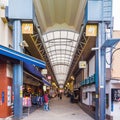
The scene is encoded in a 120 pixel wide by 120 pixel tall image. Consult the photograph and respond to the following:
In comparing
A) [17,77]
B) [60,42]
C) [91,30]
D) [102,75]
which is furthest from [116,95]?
[60,42]

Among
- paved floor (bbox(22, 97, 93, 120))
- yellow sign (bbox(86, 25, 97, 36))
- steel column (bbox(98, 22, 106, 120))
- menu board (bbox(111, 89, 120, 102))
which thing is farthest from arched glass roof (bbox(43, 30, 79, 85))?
menu board (bbox(111, 89, 120, 102))

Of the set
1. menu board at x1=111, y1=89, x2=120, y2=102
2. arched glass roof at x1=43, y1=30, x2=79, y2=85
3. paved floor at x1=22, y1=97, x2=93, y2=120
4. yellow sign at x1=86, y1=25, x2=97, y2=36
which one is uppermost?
arched glass roof at x1=43, y1=30, x2=79, y2=85

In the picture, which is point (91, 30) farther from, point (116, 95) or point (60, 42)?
point (60, 42)

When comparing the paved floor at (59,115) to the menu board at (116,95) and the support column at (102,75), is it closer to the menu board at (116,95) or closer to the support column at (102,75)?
the support column at (102,75)

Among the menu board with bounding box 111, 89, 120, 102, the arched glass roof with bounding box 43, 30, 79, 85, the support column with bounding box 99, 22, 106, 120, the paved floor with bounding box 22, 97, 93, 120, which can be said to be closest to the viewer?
the menu board with bounding box 111, 89, 120, 102

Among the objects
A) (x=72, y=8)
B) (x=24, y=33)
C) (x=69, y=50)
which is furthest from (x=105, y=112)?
(x=69, y=50)

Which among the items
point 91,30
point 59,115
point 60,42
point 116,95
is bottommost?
point 59,115

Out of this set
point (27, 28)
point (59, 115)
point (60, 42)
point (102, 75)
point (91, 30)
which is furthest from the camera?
point (60, 42)

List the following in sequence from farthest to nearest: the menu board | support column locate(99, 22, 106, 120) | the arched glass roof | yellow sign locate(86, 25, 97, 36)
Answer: the arched glass roof, yellow sign locate(86, 25, 97, 36), support column locate(99, 22, 106, 120), the menu board

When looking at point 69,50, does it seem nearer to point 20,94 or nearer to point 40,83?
point 40,83

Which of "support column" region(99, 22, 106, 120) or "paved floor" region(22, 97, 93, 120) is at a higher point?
"support column" region(99, 22, 106, 120)

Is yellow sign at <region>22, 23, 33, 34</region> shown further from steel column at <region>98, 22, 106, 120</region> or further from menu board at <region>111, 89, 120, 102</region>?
menu board at <region>111, 89, 120, 102</region>

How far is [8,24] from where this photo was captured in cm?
2106

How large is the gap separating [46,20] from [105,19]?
7843mm
